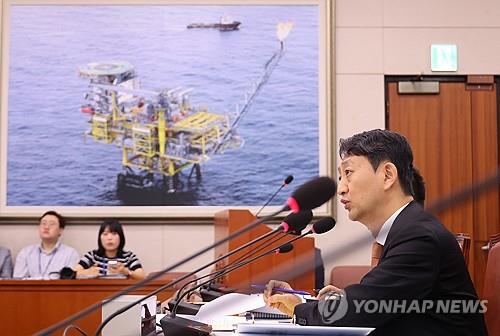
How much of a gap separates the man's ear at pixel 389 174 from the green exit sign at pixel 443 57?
431 centimetres

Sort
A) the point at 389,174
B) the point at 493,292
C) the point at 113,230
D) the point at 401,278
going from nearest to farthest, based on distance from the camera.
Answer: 1. the point at 401,278
2. the point at 389,174
3. the point at 493,292
4. the point at 113,230

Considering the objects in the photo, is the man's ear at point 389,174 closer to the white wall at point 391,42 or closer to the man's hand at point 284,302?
the man's hand at point 284,302

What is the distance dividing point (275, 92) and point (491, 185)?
5448 mm

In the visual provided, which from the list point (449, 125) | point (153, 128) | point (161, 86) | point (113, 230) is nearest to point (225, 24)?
point (161, 86)

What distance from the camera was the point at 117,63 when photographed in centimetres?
629

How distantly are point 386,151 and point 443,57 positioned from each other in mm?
4348

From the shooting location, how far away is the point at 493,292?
7.76ft

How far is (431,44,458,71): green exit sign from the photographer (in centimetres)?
627

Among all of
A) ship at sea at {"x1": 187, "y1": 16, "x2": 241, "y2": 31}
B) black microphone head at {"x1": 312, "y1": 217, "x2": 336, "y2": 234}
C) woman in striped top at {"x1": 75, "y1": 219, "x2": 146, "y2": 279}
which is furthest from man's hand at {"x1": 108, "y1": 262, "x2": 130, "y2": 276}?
black microphone head at {"x1": 312, "y1": 217, "x2": 336, "y2": 234}

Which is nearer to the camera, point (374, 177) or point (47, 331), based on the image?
point (47, 331)

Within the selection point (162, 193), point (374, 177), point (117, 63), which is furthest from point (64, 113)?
point (374, 177)

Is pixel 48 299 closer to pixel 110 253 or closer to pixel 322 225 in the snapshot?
pixel 110 253

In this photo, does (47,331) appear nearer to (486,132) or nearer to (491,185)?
(491,185)

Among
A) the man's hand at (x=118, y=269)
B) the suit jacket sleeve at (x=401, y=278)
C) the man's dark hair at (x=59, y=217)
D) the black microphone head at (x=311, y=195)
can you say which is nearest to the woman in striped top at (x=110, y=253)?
the man's hand at (x=118, y=269)
